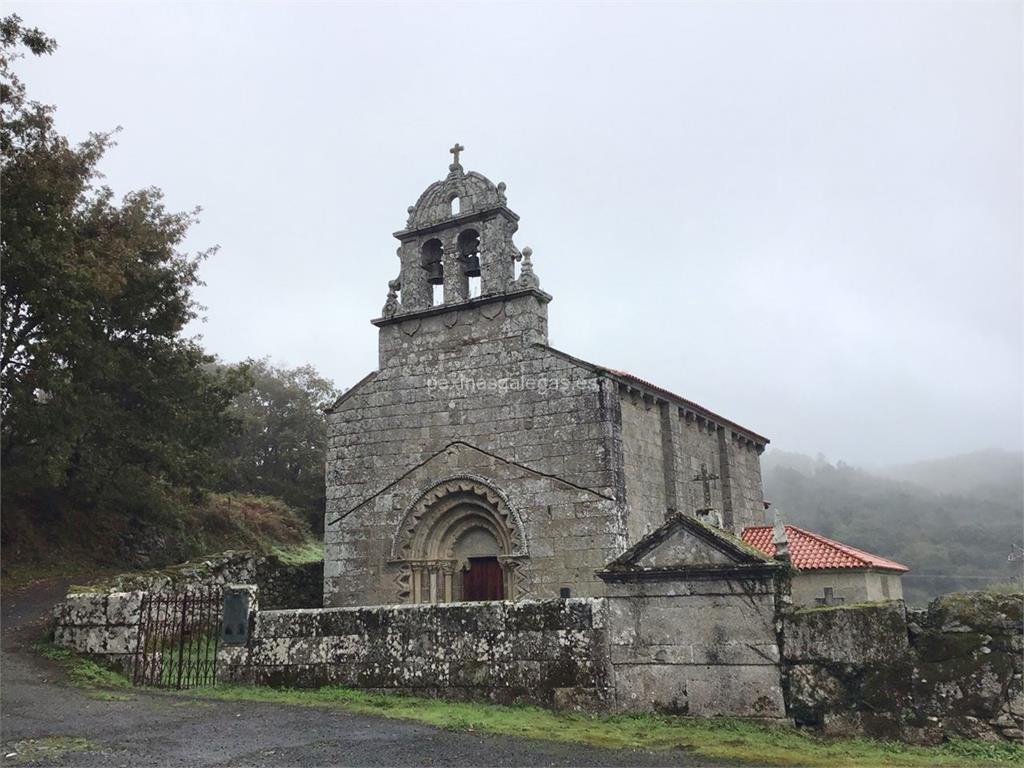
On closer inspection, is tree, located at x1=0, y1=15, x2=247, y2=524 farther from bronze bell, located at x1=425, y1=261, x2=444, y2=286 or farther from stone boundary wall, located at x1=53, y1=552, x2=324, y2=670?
bronze bell, located at x1=425, y1=261, x2=444, y2=286

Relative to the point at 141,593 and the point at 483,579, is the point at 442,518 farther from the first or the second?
the point at 141,593

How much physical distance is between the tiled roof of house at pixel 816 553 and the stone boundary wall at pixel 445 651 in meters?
10.4

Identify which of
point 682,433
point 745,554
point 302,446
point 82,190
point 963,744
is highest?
point 82,190

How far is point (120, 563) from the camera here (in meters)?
21.3

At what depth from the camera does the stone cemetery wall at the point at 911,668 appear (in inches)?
256

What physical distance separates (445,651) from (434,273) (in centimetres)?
1140

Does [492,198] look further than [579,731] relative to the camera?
Yes

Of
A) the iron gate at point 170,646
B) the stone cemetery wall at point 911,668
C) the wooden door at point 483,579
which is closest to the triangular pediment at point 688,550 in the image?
the stone cemetery wall at point 911,668

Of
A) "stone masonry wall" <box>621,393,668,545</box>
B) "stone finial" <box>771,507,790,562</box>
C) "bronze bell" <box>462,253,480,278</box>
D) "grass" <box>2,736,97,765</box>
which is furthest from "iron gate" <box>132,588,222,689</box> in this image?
"bronze bell" <box>462,253,480,278</box>

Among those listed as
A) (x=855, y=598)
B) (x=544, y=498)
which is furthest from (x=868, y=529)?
(x=544, y=498)

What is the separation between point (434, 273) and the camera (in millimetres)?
18859

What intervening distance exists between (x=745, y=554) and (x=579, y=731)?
2230 millimetres

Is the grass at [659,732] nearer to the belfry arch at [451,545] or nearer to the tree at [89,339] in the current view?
the belfry arch at [451,545]

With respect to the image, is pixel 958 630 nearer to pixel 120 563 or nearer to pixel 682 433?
pixel 682 433
